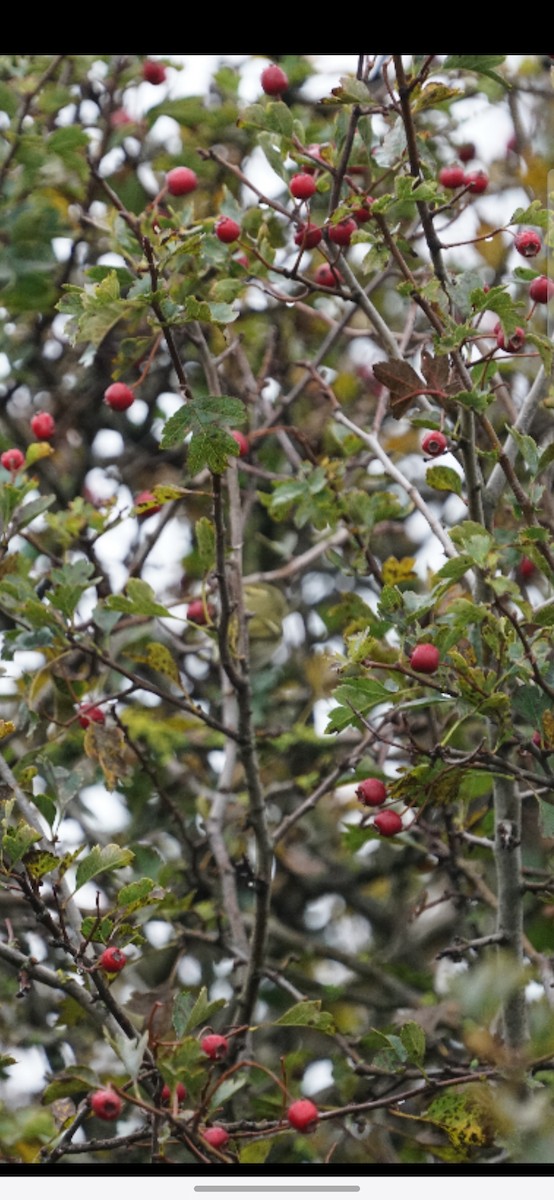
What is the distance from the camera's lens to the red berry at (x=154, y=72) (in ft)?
7.88

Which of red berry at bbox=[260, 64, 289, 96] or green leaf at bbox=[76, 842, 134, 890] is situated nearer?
green leaf at bbox=[76, 842, 134, 890]

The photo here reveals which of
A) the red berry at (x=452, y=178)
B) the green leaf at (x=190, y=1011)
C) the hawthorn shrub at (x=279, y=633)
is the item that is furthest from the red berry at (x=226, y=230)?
the green leaf at (x=190, y=1011)

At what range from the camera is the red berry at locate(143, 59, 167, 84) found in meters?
2.40

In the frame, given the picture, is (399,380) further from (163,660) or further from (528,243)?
(163,660)

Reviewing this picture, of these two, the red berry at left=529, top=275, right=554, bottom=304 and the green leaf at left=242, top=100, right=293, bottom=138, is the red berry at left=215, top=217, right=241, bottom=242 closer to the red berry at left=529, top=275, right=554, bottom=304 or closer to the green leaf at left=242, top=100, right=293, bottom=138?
the green leaf at left=242, top=100, right=293, bottom=138

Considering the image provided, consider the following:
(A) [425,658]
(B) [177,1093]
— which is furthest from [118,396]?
(B) [177,1093]

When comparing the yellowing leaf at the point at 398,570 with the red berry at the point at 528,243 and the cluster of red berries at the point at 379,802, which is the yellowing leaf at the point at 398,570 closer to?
the cluster of red berries at the point at 379,802

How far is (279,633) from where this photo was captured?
2.47 m

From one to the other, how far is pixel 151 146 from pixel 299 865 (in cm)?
139

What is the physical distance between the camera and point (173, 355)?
1.45 m

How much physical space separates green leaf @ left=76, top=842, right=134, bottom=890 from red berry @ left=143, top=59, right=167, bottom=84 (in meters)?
1.41

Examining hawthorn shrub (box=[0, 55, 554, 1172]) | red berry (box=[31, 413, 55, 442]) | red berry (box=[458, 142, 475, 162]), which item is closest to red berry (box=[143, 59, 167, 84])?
hawthorn shrub (box=[0, 55, 554, 1172])

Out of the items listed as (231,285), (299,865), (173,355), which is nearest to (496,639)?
(173,355)

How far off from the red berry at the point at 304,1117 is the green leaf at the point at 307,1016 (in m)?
0.13
